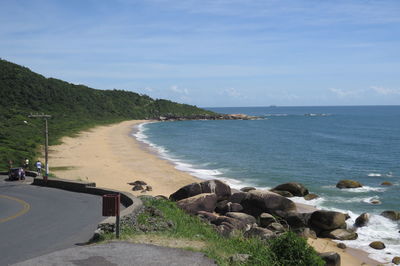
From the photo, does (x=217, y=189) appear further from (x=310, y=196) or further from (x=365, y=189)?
(x=365, y=189)

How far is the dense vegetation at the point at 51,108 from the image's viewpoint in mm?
55572

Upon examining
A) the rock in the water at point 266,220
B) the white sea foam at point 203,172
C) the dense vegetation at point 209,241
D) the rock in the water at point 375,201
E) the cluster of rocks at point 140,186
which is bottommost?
the white sea foam at point 203,172

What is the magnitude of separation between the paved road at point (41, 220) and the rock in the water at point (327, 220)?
11.5 m

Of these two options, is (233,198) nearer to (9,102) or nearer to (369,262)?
(369,262)

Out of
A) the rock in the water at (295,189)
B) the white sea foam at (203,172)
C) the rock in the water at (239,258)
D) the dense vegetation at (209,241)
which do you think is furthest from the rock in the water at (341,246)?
A: the white sea foam at (203,172)

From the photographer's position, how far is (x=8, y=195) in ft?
74.7

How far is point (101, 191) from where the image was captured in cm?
2230

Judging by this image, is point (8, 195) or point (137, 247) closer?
point (137, 247)

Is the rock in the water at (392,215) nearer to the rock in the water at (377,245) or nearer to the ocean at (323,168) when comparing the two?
the ocean at (323,168)

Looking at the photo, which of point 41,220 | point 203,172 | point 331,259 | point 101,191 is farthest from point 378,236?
point 203,172

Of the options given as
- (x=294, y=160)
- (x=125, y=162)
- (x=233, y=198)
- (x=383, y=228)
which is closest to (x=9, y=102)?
(x=125, y=162)

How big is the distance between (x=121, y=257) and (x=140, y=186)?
21.3 metres

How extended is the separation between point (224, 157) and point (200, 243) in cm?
4162

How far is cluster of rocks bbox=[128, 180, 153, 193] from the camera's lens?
3203 centimetres
